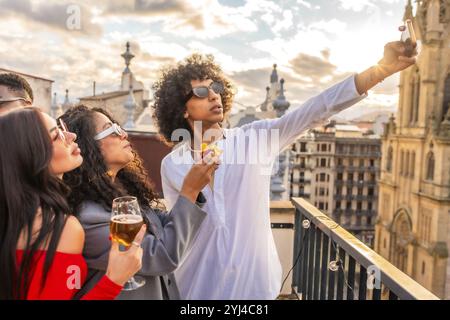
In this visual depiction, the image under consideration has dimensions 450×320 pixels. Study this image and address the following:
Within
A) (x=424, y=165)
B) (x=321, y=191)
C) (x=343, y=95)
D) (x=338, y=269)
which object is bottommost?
(x=321, y=191)

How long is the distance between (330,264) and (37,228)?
6.15 ft

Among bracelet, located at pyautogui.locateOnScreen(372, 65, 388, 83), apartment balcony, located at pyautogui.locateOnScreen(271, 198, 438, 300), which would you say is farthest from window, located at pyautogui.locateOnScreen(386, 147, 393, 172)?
bracelet, located at pyautogui.locateOnScreen(372, 65, 388, 83)

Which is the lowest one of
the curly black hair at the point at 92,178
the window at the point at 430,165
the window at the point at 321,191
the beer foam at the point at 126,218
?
the window at the point at 321,191

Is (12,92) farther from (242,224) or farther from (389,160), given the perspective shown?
(389,160)

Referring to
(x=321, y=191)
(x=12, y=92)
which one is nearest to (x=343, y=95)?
(x=12, y=92)

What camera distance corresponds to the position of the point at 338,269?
Result: 119 inches

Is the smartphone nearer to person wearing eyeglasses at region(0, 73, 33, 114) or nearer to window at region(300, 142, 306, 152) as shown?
person wearing eyeglasses at region(0, 73, 33, 114)

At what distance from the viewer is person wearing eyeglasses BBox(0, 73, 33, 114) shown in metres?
3.31

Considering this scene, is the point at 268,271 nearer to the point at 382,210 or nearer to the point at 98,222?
the point at 98,222

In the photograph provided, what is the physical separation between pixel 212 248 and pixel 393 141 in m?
39.2

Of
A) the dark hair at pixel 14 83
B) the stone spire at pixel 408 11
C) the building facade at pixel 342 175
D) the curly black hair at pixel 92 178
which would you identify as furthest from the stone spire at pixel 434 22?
the curly black hair at pixel 92 178

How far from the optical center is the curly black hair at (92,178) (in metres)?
2.19

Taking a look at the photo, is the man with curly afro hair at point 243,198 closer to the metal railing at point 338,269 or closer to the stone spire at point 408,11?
the metal railing at point 338,269

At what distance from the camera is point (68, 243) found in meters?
1.78
